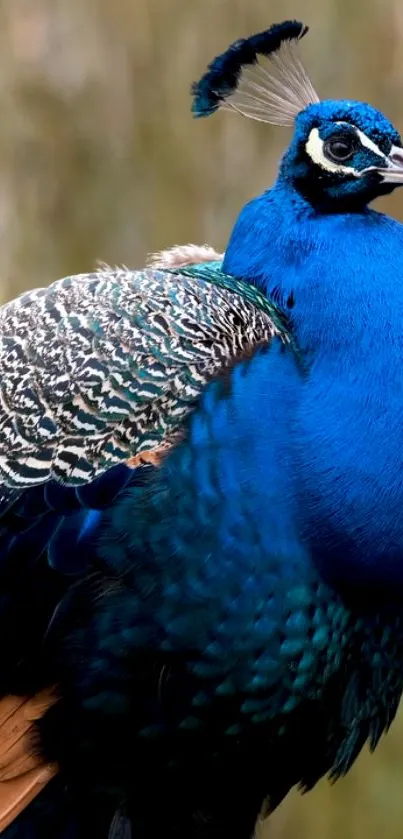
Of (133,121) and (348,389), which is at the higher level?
(133,121)

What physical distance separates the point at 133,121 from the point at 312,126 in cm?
137

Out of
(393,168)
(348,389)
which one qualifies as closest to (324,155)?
(393,168)

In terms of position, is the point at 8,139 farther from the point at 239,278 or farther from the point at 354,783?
the point at 354,783

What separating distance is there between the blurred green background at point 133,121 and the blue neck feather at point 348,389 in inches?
53.8

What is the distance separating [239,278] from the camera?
2.49 meters

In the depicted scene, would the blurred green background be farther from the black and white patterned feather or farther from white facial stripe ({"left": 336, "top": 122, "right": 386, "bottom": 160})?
the black and white patterned feather

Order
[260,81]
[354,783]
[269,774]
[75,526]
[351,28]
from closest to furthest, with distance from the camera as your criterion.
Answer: [75,526], [269,774], [260,81], [351,28], [354,783]

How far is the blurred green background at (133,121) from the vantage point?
3.65m

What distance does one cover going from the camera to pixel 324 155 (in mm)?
2473

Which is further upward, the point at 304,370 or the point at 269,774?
the point at 304,370

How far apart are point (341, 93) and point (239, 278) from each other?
4.42 ft

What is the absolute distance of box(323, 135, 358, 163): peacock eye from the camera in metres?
2.45

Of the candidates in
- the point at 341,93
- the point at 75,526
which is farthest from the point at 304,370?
the point at 341,93

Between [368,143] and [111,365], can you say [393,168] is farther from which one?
[111,365]
